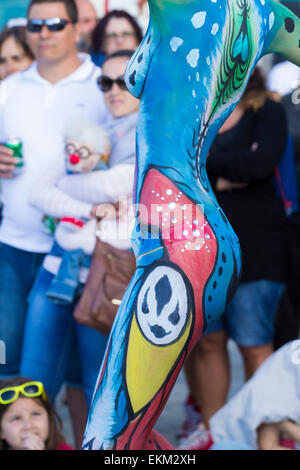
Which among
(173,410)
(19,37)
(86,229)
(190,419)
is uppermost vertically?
(19,37)

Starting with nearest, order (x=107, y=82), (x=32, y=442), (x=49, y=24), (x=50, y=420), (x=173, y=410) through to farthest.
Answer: (x=32, y=442), (x=50, y=420), (x=107, y=82), (x=49, y=24), (x=173, y=410)

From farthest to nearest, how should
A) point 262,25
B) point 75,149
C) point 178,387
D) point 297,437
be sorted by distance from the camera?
1. point 178,387
2. point 75,149
3. point 297,437
4. point 262,25

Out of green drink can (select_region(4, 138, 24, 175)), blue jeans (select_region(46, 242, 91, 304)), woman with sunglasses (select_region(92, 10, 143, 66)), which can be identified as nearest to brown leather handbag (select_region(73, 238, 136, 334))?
blue jeans (select_region(46, 242, 91, 304))

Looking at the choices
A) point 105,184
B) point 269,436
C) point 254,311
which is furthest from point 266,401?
point 105,184

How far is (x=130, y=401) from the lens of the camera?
1.50 m

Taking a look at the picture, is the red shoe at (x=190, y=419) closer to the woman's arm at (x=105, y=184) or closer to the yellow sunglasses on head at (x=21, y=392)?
the yellow sunglasses on head at (x=21, y=392)

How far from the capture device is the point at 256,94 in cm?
313

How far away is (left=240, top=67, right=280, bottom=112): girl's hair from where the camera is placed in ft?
10.2

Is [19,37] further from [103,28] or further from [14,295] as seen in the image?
[14,295]

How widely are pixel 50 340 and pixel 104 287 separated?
1.06ft

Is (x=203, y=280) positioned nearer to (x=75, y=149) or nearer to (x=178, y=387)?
(x=75, y=149)

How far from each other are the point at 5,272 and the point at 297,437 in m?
1.15

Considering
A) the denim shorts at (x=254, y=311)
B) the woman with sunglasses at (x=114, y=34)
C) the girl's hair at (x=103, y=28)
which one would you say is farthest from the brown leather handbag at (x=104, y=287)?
the girl's hair at (x=103, y=28)
